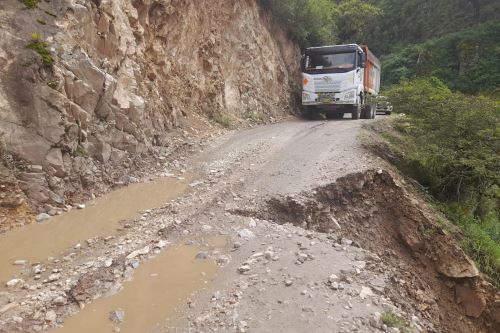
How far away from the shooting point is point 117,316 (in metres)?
3.82

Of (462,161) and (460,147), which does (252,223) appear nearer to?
(462,161)

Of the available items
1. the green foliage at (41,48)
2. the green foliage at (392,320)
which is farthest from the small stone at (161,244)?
the green foliage at (41,48)

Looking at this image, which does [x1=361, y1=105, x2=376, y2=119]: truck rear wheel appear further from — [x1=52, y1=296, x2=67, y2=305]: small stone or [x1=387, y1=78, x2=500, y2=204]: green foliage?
[x1=52, y1=296, x2=67, y2=305]: small stone

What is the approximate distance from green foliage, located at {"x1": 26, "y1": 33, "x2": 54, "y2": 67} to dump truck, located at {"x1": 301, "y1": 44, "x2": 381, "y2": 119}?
35.1ft

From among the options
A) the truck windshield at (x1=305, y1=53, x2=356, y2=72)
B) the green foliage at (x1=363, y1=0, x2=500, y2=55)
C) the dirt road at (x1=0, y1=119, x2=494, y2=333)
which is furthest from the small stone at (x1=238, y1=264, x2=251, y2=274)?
the green foliage at (x1=363, y1=0, x2=500, y2=55)

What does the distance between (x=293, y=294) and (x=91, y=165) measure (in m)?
4.43

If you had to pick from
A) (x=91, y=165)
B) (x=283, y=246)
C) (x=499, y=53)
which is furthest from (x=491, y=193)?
(x=499, y=53)

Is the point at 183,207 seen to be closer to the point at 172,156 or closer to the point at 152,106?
the point at 172,156

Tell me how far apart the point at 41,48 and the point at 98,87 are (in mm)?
1159

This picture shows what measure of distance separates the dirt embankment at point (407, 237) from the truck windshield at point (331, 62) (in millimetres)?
8148

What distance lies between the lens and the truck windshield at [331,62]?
585 inches

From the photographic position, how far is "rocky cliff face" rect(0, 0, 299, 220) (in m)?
5.90

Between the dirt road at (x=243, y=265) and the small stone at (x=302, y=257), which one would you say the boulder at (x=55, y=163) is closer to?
the dirt road at (x=243, y=265)

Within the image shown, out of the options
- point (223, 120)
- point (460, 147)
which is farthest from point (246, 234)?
point (223, 120)
